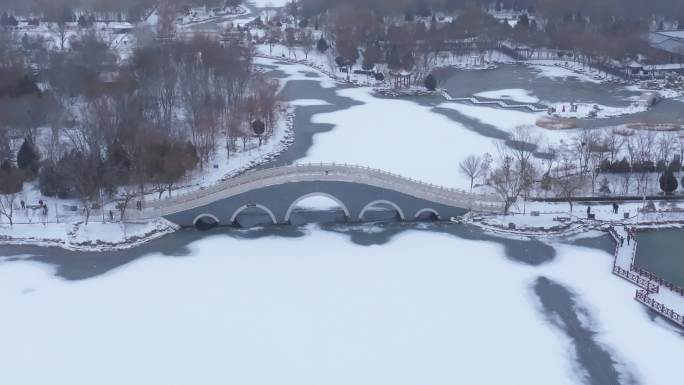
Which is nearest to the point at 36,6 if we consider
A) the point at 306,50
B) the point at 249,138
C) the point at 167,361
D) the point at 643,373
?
the point at 306,50

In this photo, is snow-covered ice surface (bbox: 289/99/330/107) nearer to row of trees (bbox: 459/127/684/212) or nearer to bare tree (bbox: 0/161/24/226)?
row of trees (bbox: 459/127/684/212)

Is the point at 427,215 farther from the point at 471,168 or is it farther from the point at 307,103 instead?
the point at 307,103

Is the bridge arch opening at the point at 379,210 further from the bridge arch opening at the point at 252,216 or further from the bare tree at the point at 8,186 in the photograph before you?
the bare tree at the point at 8,186

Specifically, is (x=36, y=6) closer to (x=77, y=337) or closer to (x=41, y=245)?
(x=41, y=245)

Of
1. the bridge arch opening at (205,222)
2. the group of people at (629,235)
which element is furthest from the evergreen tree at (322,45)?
the group of people at (629,235)

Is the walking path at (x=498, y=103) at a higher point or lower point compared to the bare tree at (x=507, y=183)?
higher

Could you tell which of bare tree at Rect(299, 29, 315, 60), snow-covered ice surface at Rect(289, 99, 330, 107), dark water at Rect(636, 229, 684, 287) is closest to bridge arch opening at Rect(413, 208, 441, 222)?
dark water at Rect(636, 229, 684, 287)
